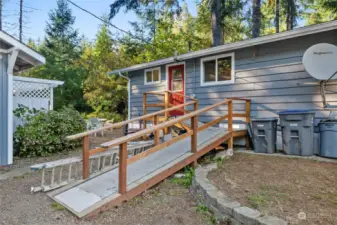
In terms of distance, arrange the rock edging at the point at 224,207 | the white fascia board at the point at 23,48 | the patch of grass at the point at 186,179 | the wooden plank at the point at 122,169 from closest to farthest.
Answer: the rock edging at the point at 224,207 → the wooden plank at the point at 122,169 → the patch of grass at the point at 186,179 → the white fascia board at the point at 23,48

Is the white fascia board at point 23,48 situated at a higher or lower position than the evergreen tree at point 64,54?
lower

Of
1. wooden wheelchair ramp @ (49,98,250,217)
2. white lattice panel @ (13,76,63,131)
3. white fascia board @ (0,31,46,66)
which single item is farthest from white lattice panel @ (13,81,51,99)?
wooden wheelchair ramp @ (49,98,250,217)

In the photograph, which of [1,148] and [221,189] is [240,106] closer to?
[221,189]

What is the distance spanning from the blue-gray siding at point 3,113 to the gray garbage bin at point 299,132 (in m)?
5.78

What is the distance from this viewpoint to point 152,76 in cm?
945

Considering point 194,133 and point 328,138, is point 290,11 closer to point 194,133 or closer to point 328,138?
point 328,138

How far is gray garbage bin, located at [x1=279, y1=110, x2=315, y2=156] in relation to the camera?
4.69m

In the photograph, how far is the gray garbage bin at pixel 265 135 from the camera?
508 cm

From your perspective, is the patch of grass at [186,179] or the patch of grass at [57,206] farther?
the patch of grass at [186,179]

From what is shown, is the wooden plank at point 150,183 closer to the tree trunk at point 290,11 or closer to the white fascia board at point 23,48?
the white fascia board at point 23,48

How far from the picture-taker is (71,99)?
18.6 metres

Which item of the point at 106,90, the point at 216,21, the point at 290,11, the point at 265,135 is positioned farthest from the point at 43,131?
the point at 290,11

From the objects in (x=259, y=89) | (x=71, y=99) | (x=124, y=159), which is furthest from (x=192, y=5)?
(x=124, y=159)

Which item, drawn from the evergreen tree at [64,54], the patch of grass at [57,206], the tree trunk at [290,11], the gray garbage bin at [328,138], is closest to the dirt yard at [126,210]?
the patch of grass at [57,206]
